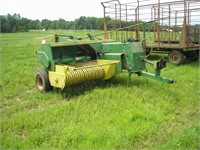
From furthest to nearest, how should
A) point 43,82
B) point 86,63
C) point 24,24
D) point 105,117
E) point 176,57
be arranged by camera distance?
point 24,24 < point 176,57 < point 86,63 < point 43,82 < point 105,117

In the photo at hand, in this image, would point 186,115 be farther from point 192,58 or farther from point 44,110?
point 192,58

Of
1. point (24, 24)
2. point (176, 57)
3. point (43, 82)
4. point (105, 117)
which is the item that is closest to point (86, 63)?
point (43, 82)

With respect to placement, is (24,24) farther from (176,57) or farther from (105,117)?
(105,117)

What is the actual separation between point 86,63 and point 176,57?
4948mm

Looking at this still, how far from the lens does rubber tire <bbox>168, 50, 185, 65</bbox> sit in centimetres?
1089

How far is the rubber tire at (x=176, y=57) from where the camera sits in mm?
10887

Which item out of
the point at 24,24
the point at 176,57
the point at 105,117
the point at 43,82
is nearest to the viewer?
the point at 105,117

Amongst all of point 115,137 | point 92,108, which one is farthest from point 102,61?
point 115,137

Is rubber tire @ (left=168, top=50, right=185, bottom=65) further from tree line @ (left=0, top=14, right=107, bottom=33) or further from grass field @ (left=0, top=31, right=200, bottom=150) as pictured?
tree line @ (left=0, top=14, right=107, bottom=33)

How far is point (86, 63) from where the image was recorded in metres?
7.53

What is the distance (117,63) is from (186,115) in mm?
2364

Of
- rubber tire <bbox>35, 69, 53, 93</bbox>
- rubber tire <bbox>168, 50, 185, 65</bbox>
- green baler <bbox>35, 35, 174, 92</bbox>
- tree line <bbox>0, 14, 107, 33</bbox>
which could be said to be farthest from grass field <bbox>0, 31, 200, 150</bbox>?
tree line <bbox>0, 14, 107, 33</bbox>

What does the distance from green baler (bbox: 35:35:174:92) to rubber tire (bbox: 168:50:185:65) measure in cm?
421

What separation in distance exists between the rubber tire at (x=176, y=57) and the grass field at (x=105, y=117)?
3554mm
